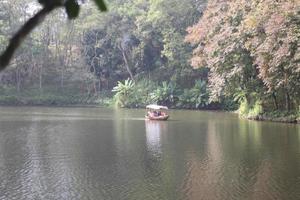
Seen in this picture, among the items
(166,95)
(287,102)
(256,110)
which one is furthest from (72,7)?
(166,95)

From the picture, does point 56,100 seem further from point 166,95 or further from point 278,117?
point 278,117

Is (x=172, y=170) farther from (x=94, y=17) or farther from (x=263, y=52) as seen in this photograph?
(x=94, y=17)

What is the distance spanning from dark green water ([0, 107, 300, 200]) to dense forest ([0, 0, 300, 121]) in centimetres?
481

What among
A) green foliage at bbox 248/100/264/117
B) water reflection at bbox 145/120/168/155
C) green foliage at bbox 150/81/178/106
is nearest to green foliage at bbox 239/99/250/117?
green foliage at bbox 248/100/264/117

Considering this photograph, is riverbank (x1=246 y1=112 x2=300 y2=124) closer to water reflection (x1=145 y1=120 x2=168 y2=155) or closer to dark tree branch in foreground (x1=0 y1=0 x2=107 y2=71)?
water reflection (x1=145 y1=120 x2=168 y2=155)

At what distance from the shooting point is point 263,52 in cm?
2894

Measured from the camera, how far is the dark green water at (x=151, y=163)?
44.6 feet

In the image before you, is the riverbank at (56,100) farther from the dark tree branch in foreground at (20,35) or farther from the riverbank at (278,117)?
the dark tree branch in foreground at (20,35)

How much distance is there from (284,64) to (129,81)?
102 feet

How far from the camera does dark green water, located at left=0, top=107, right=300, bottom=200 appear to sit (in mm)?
13594

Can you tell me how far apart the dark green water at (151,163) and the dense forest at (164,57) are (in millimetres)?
4813

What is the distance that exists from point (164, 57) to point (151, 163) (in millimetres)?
38569

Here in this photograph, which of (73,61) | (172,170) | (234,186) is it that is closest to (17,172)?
(172,170)

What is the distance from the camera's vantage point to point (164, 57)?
5569cm
